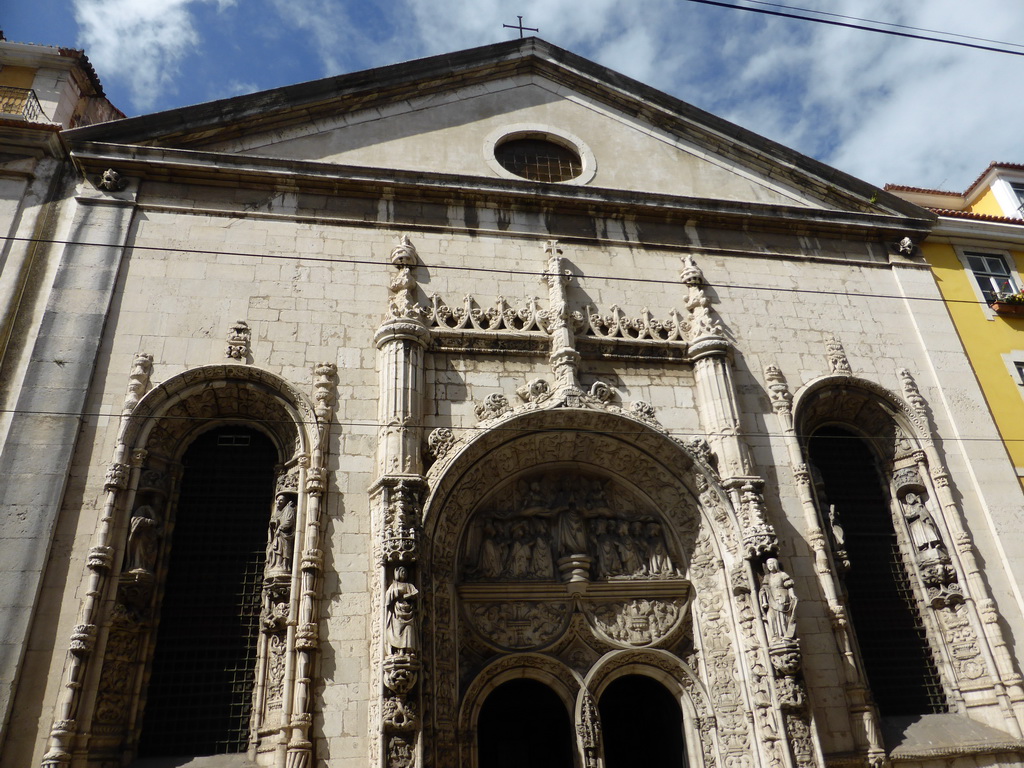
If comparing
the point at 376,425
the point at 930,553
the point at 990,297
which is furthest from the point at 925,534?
the point at 376,425

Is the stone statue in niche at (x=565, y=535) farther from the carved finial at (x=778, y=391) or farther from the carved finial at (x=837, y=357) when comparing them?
the carved finial at (x=837, y=357)

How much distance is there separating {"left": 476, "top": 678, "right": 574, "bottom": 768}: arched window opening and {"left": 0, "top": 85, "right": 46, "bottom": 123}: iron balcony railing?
11439mm

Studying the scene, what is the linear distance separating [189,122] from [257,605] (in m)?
7.51

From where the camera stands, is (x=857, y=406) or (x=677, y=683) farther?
(x=857, y=406)

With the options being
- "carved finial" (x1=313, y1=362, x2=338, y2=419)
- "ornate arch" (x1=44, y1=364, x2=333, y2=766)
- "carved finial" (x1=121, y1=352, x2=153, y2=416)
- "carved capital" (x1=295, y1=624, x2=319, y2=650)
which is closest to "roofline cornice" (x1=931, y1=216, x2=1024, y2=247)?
"carved finial" (x1=313, y1=362, x2=338, y2=419)

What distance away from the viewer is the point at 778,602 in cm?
939

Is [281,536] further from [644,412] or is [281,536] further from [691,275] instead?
[691,275]

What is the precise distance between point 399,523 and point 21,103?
9699 millimetres

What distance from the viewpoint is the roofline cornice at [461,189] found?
1128 centimetres

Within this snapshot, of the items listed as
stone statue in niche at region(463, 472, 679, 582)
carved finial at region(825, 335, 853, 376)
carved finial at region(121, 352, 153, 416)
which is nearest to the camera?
carved finial at region(121, 352, 153, 416)

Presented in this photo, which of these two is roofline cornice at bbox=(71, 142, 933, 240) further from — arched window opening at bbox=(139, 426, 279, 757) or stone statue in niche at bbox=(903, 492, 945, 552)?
stone statue in niche at bbox=(903, 492, 945, 552)

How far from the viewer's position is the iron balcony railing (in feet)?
39.7

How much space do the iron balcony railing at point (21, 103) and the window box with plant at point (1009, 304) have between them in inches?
649

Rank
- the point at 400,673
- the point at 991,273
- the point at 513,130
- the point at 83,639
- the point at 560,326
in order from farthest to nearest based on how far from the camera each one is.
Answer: the point at 991,273
the point at 513,130
the point at 560,326
the point at 400,673
the point at 83,639
